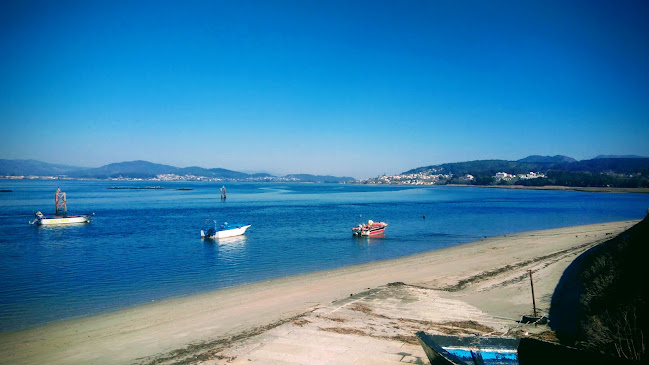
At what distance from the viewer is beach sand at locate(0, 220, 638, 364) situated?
9.57 meters

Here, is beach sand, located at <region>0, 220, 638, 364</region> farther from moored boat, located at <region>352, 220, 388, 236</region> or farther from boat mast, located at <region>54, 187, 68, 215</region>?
boat mast, located at <region>54, 187, 68, 215</region>

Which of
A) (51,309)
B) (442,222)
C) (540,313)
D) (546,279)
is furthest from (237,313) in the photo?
(442,222)

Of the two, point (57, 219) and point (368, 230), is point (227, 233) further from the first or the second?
point (57, 219)

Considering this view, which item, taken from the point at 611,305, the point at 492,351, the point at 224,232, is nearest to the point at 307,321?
the point at 492,351

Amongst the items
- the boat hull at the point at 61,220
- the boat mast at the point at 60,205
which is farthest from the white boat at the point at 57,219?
the boat mast at the point at 60,205

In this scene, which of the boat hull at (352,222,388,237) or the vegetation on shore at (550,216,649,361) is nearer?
the vegetation on shore at (550,216,649,361)

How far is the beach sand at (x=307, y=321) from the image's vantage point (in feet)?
31.4

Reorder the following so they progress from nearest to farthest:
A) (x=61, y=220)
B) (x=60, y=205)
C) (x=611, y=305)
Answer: (x=611, y=305), (x=61, y=220), (x=60, y=205)

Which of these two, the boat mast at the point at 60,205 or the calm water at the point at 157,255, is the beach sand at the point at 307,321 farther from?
the boat mast at the point at 60,205

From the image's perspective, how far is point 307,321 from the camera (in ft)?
38.5

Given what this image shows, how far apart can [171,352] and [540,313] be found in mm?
11064

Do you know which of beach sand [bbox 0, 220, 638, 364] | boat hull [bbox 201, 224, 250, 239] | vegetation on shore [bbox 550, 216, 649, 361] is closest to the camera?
vegetation on shore [bbox 550, 216, 649, 361]

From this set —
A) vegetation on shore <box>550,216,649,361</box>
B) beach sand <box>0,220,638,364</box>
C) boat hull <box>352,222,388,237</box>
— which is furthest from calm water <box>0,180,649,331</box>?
vegetation on shore <box>550,216,649,361</box>

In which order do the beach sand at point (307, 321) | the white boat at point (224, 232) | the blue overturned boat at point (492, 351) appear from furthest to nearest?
the white boat at point (224, 232)
the beach sand at point (307, 321)
the blue overturned boat at point (492, 351)
